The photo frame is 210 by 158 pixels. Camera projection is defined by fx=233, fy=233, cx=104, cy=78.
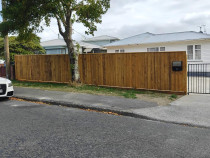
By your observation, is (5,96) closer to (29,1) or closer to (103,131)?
(29,1)

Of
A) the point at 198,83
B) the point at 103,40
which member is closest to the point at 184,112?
the point at 198,83

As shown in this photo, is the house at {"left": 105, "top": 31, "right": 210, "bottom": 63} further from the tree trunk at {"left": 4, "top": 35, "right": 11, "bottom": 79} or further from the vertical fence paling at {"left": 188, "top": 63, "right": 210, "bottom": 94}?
the tree trunk at {"left": 4, "top": 35, "right": 11, "bottom": 79}

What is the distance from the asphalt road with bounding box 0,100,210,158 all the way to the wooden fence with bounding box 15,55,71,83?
689cm

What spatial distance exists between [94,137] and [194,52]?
17.6m

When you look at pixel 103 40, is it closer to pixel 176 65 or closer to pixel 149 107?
pixel 176 65

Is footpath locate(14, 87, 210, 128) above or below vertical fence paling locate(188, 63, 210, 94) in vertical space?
below

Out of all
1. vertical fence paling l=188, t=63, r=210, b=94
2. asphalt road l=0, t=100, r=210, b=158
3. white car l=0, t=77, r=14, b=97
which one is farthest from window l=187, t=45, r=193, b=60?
white car l=0, t=77, r=14, b=97

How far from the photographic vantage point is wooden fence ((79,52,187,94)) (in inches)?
397

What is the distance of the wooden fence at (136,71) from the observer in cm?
1009

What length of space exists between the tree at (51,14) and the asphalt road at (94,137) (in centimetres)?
569

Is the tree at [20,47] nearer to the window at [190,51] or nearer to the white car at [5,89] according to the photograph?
the white car at [5,89]

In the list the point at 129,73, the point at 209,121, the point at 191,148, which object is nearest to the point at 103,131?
the point at 191,148

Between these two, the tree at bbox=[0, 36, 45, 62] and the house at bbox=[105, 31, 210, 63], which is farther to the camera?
the house at bbox=[105, 31, 210, 63]

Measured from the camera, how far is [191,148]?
4.22m
